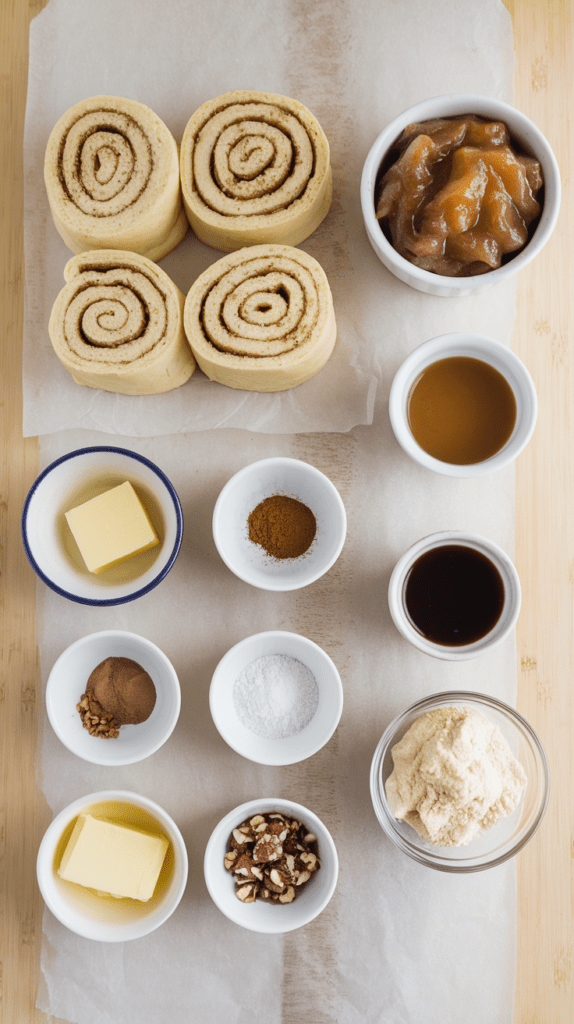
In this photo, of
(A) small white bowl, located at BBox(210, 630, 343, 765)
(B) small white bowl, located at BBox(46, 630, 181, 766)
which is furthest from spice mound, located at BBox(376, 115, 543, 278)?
(B) small white bowl, located at BBox(46, 630, 181, 766)

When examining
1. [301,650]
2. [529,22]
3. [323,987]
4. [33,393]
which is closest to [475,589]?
[301,650]

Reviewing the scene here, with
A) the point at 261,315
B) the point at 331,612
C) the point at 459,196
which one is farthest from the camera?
the point at 331,612

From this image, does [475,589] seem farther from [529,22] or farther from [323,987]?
[529,22]

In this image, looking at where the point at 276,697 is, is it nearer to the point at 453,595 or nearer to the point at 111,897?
the point at 453,595

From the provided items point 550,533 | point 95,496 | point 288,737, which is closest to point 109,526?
point 95,496

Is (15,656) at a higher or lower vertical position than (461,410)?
lower
